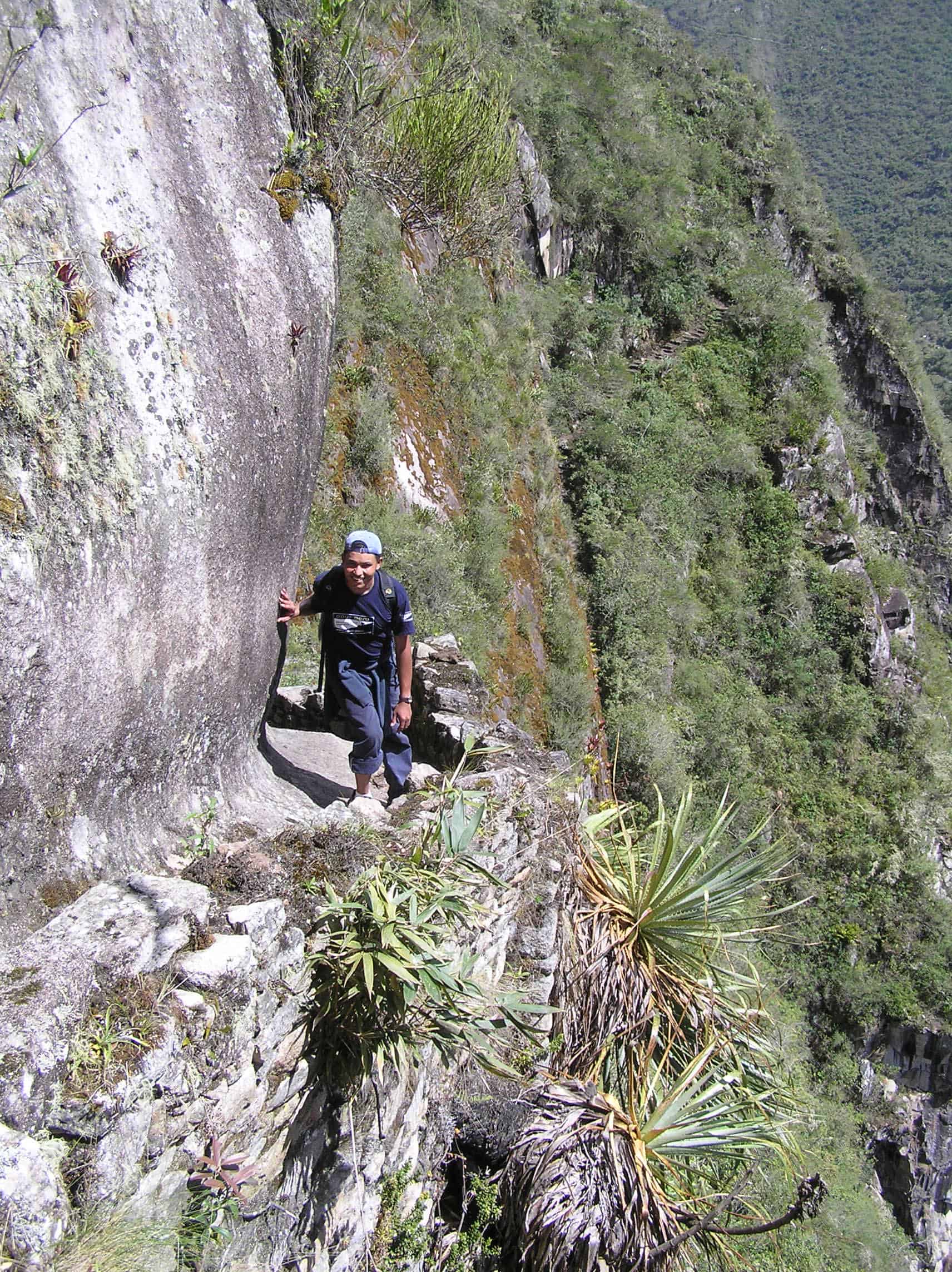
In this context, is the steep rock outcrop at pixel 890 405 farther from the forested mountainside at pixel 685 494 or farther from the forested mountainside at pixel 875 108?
the forested mountainside at pixel 875 108

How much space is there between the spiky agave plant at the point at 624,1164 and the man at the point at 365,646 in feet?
6.20

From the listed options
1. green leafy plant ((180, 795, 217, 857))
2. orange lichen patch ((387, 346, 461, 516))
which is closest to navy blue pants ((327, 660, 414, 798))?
green leafy plant ((180, 795, 217, 857))

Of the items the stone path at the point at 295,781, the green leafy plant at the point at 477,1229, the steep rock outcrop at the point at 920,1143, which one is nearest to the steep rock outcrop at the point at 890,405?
the steep rock outcrop at the point at 920,1143

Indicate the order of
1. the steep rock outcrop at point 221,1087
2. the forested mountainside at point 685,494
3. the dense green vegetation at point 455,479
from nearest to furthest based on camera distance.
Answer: the steep rock outcrop at point 221,1087, the dense green vegetation at point 455,479, the forested mountainside at point 685,494

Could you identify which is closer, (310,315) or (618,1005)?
(310,315)

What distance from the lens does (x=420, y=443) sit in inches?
399

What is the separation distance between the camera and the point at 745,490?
18.3 metres

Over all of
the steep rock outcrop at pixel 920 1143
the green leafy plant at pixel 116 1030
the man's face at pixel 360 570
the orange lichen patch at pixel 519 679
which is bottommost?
the steep rock outcrop at pixel 920 1143

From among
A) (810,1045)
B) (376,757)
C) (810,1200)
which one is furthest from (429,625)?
(810,1045)

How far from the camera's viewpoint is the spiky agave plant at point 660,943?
13.5ft

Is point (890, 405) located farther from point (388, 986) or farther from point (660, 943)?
point (388, 986)

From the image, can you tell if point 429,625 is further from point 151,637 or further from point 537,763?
point 151,637

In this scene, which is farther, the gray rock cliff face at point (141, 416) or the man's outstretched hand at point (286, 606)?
the man's outstretched hand at point (286, 606)

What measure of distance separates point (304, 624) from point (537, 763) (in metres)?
2.82
